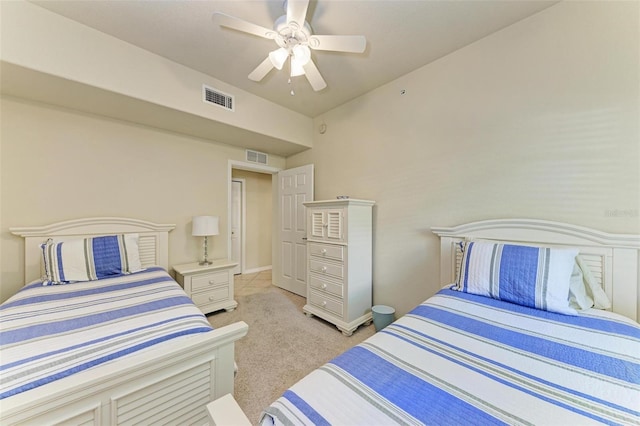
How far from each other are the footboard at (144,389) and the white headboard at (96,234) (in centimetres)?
197

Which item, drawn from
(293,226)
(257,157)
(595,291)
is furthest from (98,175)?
(595,291)

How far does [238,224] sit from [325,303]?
115 inches

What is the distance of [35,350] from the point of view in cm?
101

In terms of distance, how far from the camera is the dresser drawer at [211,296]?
2.67 m

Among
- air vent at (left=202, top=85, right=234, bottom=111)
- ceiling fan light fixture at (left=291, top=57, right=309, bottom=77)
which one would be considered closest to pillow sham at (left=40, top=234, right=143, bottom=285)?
air vent at (left=202, top=85, right=234, bottom=111)

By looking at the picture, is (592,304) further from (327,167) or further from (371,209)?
(327,167)

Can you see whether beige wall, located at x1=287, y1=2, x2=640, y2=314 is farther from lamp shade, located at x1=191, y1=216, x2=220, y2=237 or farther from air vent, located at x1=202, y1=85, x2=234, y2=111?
lamp shade, located at x1=191, y1=216, x2=220, y2=237

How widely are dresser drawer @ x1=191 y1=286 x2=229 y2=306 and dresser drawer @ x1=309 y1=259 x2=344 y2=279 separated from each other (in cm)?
114

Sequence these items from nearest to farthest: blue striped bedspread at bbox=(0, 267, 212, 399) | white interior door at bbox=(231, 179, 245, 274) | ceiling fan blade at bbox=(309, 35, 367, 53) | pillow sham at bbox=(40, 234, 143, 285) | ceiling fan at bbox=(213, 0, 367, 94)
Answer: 1. blue striped bedspread at bbox=(0, 267, 212, 399)
2. ceiling fan at bbox=(213, 0, 367, 94)
3. ceiling fan blade at bbox=(309, 35, 367, 53)
4. pillow sham at bbox=(40, 234, 143, 285)
5. white interior door at bbox=(231, 179, 245, 274)

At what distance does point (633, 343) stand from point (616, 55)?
5.64 ft

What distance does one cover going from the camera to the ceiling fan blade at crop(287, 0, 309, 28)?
133 centimetres

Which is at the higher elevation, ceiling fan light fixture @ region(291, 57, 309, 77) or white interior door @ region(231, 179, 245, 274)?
ceiling fan light fixture @ region(291, 57, 309, 77)

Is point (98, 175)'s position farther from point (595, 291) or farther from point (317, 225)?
point (595, 291)

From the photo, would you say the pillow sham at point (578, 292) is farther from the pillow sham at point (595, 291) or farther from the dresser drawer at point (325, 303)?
the dresser drawer at point (325, 303)
